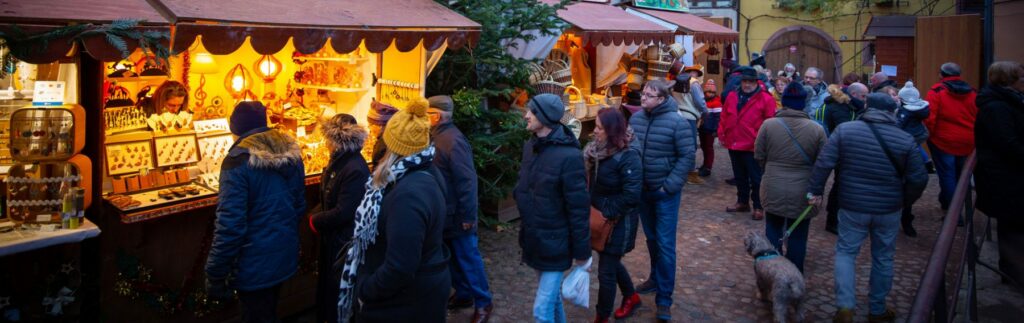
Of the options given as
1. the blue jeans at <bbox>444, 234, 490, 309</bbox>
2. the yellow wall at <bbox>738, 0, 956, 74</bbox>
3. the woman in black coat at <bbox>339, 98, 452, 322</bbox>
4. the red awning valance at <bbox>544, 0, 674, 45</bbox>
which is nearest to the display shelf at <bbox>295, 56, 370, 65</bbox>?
the blue jeans at <bbox>444, 234, 490, 309</bbox>

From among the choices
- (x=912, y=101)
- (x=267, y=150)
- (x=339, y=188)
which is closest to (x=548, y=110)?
(x=339, y=188)

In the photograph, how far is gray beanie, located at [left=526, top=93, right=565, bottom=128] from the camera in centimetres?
404

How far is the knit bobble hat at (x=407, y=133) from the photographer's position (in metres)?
3.00

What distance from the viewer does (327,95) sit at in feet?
23.3

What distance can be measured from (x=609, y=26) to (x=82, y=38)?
6420mm

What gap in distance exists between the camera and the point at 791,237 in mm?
5555

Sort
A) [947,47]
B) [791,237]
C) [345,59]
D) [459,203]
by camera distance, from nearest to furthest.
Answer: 1. [459,203]
2. [791,237]
3. [345,59]
4. [947,47]

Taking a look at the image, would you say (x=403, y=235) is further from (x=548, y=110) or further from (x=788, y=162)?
(x=788, y=162)

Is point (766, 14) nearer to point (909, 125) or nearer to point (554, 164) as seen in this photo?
point (909, 125)

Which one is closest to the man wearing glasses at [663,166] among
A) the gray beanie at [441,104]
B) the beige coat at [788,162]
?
the beige coat at [788,162]

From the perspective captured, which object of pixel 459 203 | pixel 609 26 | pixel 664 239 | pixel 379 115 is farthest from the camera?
pixel 609 26

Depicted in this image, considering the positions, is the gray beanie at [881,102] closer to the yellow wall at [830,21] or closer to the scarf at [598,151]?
the scarf at [598,151]

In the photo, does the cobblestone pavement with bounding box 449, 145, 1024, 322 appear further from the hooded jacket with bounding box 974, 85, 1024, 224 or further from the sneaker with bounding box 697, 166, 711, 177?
the sneaker with bounding box 697, 166, 711, 177

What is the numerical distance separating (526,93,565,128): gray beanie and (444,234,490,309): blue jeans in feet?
4.59
